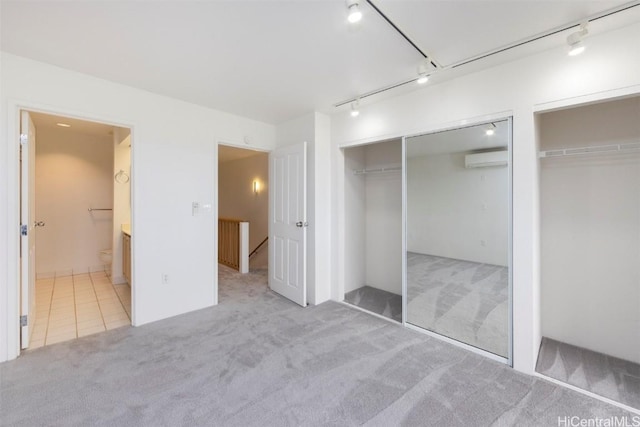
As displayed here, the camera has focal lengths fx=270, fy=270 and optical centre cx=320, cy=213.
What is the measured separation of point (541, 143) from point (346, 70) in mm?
2015

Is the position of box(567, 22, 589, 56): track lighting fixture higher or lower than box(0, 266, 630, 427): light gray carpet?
higher

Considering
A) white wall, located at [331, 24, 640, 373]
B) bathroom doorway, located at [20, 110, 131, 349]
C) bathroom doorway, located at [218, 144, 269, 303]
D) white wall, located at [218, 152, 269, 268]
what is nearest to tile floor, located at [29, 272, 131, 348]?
bathroom doorway, located at [20, 110, 131, 349]

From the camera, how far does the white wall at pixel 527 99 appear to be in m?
1.87

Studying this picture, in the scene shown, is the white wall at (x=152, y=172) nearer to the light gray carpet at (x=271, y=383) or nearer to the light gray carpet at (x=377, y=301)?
the light gray carpet at (x=271, y=383)

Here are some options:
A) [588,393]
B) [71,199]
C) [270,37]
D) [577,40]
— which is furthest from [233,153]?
[588,393]

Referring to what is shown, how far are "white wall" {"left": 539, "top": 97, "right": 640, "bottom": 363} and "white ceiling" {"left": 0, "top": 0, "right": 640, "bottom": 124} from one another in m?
0.86

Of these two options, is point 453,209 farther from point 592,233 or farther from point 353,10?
point 353,10

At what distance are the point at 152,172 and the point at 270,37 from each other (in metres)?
2.01

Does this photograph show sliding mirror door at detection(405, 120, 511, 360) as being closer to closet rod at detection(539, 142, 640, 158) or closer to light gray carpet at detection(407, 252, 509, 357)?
light gray carpet at detection(407, 252, 509, 357)

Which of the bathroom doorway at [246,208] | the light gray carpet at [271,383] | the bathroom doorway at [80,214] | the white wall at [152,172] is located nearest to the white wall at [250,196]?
the bathroom doorway at [246,208]

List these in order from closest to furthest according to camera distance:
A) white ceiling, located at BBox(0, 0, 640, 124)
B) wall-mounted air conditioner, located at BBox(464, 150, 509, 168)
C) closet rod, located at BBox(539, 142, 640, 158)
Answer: white ceiling, located at BBox(0, 0, 640, 124) < closet rod, located at BBox(539, 142, 640, 158) < wall-mounted air conditioner, located at BBox(464, 150, 509, 168)

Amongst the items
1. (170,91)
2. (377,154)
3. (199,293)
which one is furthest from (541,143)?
(199,293)

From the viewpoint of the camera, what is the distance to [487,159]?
2.62 m

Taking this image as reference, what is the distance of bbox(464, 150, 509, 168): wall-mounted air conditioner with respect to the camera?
2412mm
